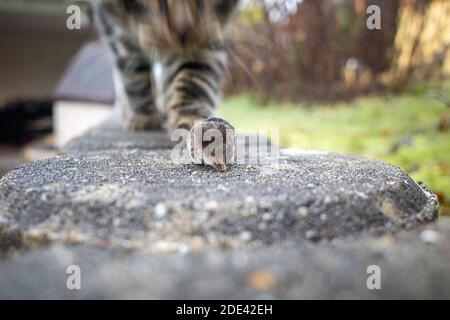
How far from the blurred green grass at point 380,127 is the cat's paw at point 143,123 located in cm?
103

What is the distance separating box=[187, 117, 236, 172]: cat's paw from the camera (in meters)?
1.17

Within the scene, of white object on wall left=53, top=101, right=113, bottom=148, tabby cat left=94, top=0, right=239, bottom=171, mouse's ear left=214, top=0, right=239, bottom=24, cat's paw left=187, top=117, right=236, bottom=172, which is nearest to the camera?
cat's paw left=187, top=117, right=236, bottom=172

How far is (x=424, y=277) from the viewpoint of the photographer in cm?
71

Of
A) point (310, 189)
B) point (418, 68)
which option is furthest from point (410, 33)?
point (310, 189)

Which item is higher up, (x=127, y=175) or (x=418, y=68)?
(x=418, y=68)

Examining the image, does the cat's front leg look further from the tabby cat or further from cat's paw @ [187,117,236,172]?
cat's paw @ [187,117,236,172]

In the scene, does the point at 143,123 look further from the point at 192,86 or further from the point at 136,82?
the point at 192,86

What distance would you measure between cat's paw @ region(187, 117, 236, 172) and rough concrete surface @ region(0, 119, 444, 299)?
0.20ft

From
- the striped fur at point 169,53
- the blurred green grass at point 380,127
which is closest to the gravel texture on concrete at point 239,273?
the striped fur at point 169,53

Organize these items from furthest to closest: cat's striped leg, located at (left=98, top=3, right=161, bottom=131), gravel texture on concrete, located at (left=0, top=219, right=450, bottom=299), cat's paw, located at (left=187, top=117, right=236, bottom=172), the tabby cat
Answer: cat's striped leg, located at (left=98, top=3, right=161, bottom=131), the tabby cat, cat's paw, located at (left=187, top=117, right=236, bottom=172), gravel texture on concrete, located at (left=0, top=219, right=450, bottom=299)

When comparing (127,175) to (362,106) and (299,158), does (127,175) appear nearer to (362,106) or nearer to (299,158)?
(299,158)

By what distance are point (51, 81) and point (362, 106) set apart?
700 cm

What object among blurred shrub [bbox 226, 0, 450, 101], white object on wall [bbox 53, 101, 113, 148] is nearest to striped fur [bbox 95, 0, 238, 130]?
white object on wall [bbox 53, 101, 113, 148]
